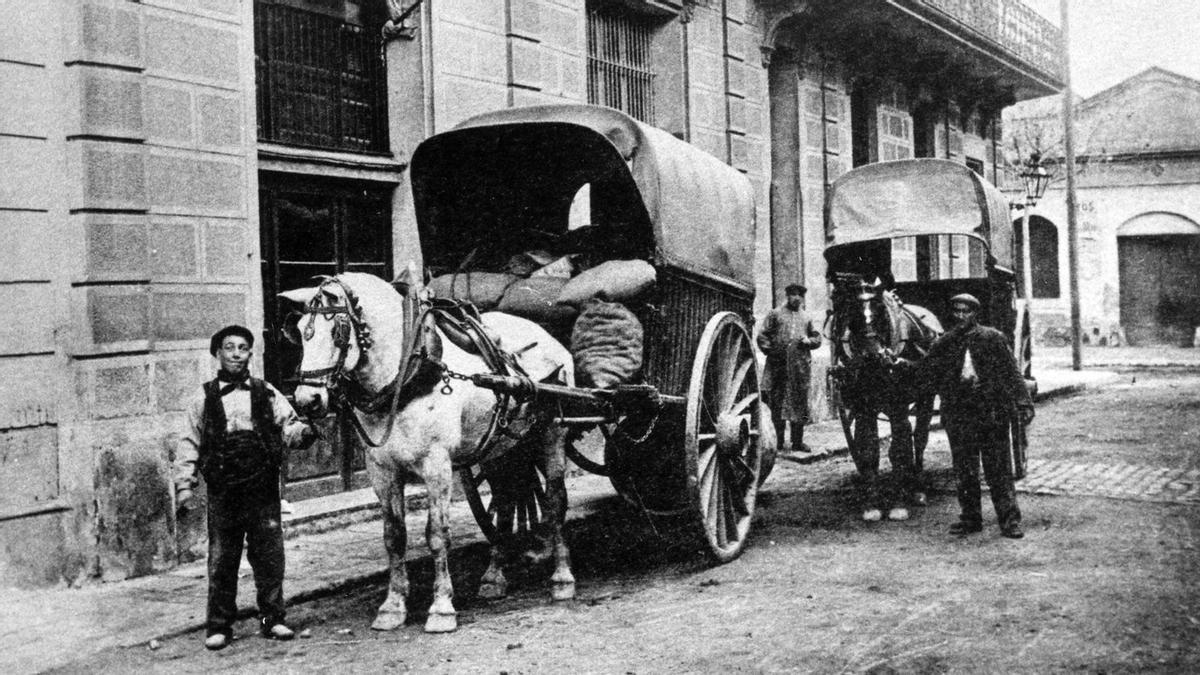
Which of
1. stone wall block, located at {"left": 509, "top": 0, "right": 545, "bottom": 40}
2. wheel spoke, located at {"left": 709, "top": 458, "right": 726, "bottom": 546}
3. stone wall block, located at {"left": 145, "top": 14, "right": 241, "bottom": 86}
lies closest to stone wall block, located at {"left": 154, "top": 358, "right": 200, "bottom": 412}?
stone wall block, located at {"left": 145, "top": 14, "right": 241, "bottom": 86}

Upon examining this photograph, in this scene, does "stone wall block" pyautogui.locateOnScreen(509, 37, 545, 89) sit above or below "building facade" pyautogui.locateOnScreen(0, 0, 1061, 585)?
above

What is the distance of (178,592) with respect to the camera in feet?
19.5

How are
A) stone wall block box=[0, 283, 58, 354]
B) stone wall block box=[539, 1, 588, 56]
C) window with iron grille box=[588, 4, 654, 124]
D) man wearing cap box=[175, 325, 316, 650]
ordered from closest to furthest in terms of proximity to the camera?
man wearing cap box=[175, 325, 316, 650]
stone wall block box=[0, 283, 58, 354]
stone wall block box=[539, 1, 588, 56]
window with iron grille box=[588, 4, 654, 124]

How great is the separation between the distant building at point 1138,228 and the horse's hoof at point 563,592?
26932mm

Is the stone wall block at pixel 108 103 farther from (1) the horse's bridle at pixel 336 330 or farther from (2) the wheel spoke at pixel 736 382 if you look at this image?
(2) the wheel spoke at pixel 736 382

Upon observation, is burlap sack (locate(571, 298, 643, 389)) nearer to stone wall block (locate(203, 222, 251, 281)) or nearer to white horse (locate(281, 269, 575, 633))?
white horse (locate(281, 269, 575, 633))

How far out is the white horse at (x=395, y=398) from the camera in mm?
4758

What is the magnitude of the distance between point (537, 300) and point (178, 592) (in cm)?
264

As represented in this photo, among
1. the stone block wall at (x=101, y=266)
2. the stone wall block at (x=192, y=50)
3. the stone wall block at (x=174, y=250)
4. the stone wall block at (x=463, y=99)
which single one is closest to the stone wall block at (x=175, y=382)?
the stone block wall at (x=101, y=266)

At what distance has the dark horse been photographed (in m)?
7.67

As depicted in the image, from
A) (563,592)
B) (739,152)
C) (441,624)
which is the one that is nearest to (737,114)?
(739,152)

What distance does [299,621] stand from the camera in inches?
212

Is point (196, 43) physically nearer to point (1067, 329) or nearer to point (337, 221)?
point (337, 221)

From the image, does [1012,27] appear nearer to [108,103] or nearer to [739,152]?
[739,152]
